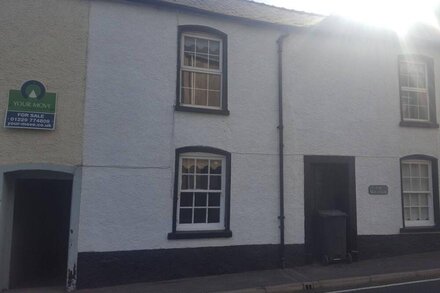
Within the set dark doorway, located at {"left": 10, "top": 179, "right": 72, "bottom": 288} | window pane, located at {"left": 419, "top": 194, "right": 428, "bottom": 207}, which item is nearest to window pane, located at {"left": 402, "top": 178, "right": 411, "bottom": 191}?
window pane, located at {"left": 419, "top": 194, "right": 428, "bottom": 207}

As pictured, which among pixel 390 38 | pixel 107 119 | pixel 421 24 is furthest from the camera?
pixel 421 24

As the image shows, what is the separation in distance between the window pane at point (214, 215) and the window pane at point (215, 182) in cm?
52

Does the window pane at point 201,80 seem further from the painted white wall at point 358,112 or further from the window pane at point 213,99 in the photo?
the painted white wall at point 358,112

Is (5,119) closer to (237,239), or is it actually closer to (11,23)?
(11,23)

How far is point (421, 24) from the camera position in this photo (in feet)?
40.9

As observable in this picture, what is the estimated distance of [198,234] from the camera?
30.5ft

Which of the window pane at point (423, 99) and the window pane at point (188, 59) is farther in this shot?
the window pane at point (423, 99)

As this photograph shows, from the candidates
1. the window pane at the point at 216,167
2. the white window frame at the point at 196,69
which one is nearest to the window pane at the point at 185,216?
the window pane at the point at 216,167

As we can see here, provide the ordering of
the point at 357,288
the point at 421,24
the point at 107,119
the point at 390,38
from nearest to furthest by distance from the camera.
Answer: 1. the point at 357,288
2. the point at 107,119
3. the point at 390,38
4. the point at 421,24

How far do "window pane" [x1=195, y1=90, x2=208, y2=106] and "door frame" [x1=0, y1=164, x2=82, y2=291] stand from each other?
319cm

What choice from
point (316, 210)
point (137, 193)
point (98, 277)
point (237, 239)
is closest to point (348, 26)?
point (316, 210)

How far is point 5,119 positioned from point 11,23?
2078mm

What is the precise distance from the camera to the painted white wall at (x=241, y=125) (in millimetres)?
8914

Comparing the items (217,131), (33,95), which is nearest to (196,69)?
(217,131)
